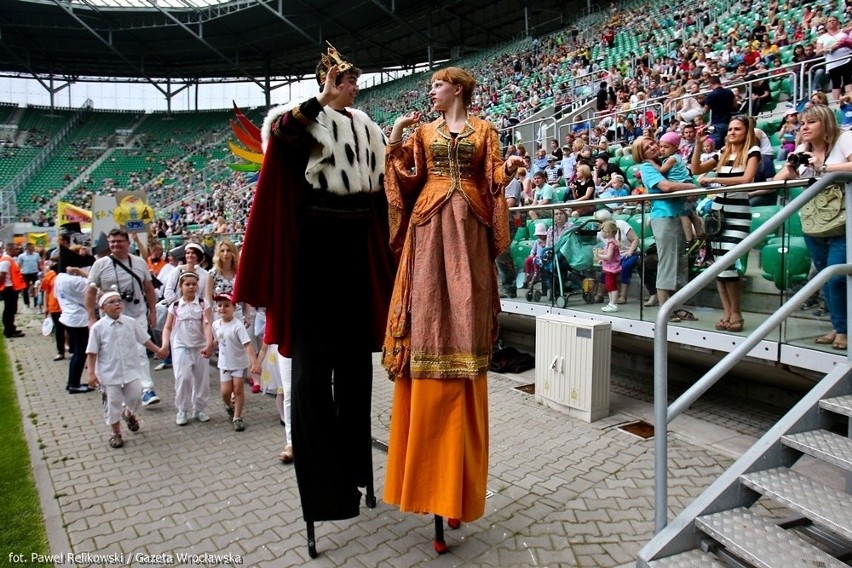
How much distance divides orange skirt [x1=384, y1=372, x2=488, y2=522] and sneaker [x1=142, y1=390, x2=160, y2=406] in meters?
4.17

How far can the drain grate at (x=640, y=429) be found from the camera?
4.71 metres

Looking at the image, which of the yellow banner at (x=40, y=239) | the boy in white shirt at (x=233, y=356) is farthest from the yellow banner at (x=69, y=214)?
the yellow banner at (x=40, y=239)

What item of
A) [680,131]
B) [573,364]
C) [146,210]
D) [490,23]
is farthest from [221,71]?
[573,364]

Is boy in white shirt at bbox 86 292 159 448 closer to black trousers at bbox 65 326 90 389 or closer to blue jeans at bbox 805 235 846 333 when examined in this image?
black trousers at bbox 65 326 90 389

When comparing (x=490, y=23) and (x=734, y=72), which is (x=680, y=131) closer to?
(x=734, y=72)

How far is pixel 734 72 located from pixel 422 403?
11.7 metres

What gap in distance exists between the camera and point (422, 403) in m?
2.87

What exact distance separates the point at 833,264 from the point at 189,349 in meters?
5.16

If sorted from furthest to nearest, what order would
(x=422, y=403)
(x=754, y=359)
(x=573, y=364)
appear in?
1. (x=573, y=364)
2. (x=754, y=359)
3. (x=422, y=403)

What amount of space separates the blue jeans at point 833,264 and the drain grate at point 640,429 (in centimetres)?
153

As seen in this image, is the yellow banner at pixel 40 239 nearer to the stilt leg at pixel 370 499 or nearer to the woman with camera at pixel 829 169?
the stilt leg at pixel 370 499

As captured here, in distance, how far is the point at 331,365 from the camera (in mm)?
3102

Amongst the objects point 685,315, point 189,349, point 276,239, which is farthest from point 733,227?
point 189,349

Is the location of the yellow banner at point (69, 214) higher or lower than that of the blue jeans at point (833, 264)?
higher
